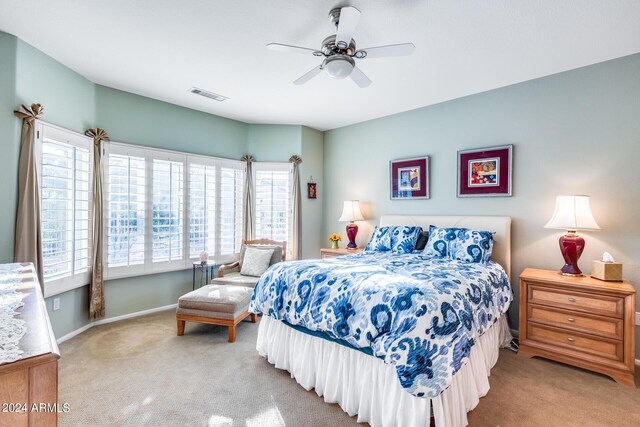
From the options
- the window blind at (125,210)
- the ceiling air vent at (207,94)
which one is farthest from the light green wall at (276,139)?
the window blind at (125,210)

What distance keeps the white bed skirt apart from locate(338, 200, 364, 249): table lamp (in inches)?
90.8

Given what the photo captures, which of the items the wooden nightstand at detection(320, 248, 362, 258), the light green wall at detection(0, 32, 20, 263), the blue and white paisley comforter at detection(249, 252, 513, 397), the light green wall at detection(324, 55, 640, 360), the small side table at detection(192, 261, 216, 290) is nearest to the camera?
the blue and white paisley comforter at detection(249, 252, 513, 397)

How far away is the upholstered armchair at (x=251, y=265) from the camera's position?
13.2ft

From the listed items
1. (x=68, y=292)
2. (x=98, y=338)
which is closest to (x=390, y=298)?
(x=98, y=338)

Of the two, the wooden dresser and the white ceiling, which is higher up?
the white ceiling

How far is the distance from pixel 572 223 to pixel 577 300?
0.69 meters

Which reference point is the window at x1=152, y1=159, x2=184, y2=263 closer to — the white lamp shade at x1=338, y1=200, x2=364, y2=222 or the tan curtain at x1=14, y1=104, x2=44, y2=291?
the tan curtain at x1=14, y1=104, x2=44, y2=291

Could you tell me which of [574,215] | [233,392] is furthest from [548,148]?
[233,392]

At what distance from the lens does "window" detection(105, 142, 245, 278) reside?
382cm

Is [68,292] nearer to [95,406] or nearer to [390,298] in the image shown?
[95,406]

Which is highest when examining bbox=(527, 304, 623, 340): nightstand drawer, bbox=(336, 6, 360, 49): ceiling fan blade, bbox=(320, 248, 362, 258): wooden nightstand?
bbox=(336, 6, 360, 49): ceiling fan blade

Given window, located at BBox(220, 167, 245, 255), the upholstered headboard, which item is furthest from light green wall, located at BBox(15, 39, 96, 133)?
the upholstered headboard

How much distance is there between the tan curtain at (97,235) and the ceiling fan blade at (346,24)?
121 inches

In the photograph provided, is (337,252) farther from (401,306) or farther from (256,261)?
(401,306)
